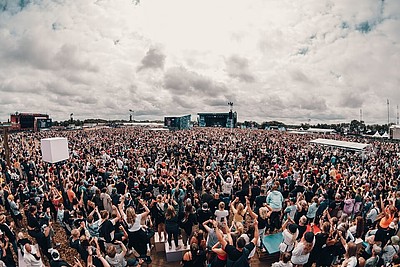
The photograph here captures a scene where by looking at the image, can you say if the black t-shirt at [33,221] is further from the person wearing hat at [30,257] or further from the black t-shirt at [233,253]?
the black t-shirt at [233,253]

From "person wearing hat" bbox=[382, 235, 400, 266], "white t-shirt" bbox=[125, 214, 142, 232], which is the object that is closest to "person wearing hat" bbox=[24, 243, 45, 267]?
"white t-shirt" bbox=[125, 214, 142, 232]

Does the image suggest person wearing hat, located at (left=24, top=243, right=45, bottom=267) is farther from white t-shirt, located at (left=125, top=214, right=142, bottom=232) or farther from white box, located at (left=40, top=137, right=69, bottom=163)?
white box, located at (left=40, top=137, right=69, bottom=163)

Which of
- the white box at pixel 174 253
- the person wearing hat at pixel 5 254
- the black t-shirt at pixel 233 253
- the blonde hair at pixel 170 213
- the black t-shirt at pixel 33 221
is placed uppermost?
the black t-shirt at pixel 233 253

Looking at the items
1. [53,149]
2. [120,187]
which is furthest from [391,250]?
[53,149]

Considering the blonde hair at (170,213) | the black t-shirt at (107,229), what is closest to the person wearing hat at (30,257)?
the black t-shirt at (107,229)

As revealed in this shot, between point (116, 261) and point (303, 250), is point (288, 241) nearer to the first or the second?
point (303, 250)

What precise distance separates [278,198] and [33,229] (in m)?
5.74

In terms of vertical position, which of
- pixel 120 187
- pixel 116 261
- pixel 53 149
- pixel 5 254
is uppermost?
pixel 53 149

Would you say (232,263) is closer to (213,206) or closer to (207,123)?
(213,206)

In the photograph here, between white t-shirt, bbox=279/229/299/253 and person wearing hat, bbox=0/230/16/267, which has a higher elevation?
white t-shirt, bbox=279/229/299/253

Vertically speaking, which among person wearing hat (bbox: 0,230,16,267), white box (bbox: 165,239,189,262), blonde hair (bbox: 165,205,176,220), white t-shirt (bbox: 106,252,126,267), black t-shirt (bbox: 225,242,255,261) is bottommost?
white box (bbox: 165,239,189,262)

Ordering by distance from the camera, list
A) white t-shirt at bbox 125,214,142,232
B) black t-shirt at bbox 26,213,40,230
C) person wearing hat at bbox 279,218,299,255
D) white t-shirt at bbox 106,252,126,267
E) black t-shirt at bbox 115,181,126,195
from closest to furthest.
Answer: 1. white t-shirt at bbox 106,252,126,267
2. person wearing hat at bbox 279,218,299,255
3. white t-shirt at bbox 125,214,142,232
4. black t-shirt at bbox 26,213,40,230
5. black t-shirt at bbox 115,181,126,195

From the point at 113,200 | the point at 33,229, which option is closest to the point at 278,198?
the point at 113,200

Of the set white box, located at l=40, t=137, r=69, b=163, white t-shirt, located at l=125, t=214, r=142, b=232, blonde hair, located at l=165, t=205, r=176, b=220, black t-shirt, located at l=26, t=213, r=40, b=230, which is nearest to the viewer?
white t-shirt, located at l=125, t=214, r=142, b=232
